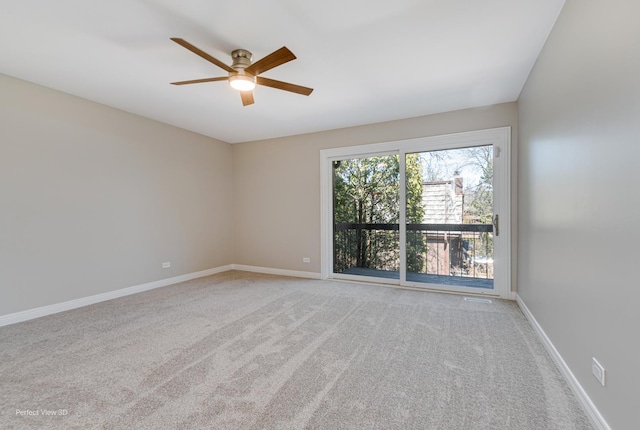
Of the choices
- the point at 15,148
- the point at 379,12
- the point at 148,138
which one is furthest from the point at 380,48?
the point at 15,148

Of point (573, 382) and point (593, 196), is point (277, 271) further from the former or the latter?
point (593, 196)

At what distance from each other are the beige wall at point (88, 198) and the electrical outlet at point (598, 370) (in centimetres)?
466

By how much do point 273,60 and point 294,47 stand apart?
37cm

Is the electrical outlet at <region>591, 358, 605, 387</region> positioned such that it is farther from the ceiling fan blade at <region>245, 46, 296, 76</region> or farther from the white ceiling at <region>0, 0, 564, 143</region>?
the ceiling fan blade at <region>245, 46, 296, 76</region>

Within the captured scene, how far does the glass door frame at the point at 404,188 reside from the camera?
11.3 ft

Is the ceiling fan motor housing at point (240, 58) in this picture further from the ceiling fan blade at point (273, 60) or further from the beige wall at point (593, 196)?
the beige wall at point (593, 196)

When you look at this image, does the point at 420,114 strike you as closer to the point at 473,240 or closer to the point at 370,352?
the point at 473,240

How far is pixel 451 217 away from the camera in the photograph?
151 inches

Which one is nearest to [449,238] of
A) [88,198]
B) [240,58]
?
[240,58]

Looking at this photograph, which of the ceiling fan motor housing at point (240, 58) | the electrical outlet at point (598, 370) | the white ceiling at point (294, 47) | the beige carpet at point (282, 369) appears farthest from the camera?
the ceiling fan motor housing at point (240, 58)

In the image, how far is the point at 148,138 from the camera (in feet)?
13.0

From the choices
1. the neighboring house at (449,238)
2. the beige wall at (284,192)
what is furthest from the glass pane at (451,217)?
the beige wall at (284,192)

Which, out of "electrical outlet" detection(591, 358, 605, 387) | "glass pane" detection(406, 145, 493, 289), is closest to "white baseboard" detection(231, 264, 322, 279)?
"glass pane" detection(406, 145, 493, 289)

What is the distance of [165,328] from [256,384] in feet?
4.54
